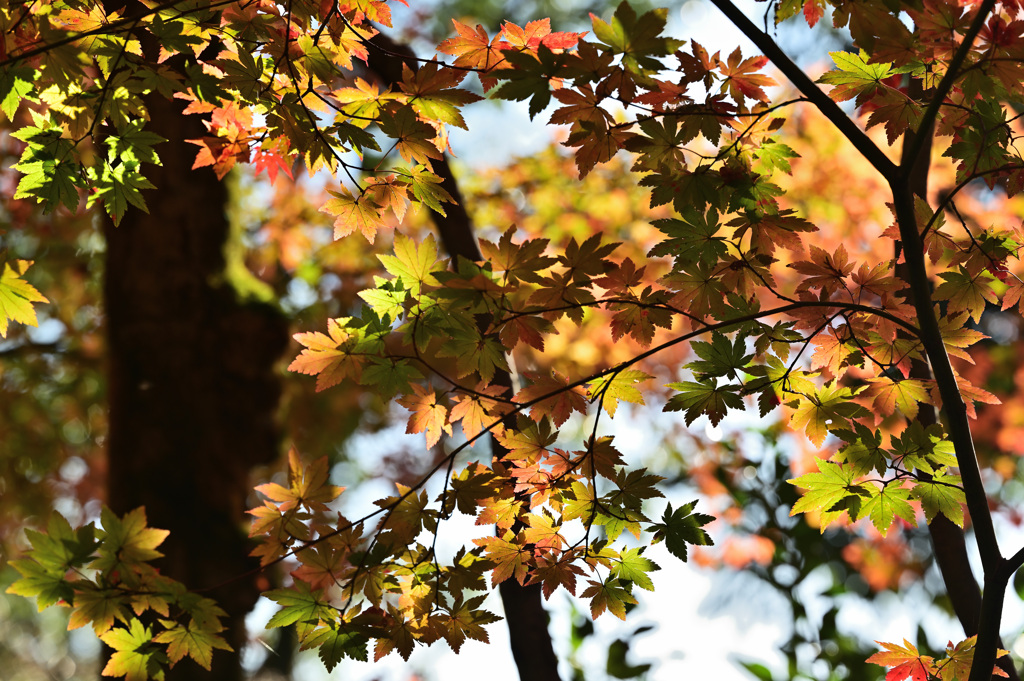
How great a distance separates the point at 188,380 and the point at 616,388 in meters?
2.86

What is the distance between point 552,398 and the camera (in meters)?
1.50

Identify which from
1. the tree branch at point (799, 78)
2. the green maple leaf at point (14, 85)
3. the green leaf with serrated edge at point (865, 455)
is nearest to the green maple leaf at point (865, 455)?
the green leaf with serrated edge at point (865, 455)

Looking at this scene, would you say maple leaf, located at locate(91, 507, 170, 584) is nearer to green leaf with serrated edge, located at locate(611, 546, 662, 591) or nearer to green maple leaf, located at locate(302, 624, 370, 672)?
green maple leaf, located at locate(302, 624, 370, 672)

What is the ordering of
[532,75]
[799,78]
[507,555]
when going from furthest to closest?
[507,555] → [799,78] → [532,75]

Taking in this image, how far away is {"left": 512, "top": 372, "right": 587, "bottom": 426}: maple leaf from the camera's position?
1.46 meters

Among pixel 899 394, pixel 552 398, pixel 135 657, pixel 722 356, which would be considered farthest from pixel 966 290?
pixel 135 657

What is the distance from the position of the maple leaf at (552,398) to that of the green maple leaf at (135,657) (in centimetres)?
94

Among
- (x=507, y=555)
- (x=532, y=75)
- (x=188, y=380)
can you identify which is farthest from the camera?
(x=188, y=380)

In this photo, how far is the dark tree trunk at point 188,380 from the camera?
343 centimetres

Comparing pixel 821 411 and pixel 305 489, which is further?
pixel 305 489

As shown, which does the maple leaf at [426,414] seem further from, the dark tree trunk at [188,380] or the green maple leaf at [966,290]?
the dark tree trunk at [188,380]

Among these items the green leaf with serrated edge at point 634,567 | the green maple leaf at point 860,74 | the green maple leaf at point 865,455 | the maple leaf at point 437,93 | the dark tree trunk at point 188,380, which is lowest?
the green leaf with serrated edge at point 634,567

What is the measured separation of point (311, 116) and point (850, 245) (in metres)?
6.87

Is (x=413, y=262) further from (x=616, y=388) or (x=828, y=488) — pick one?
(x=828, y=488)
